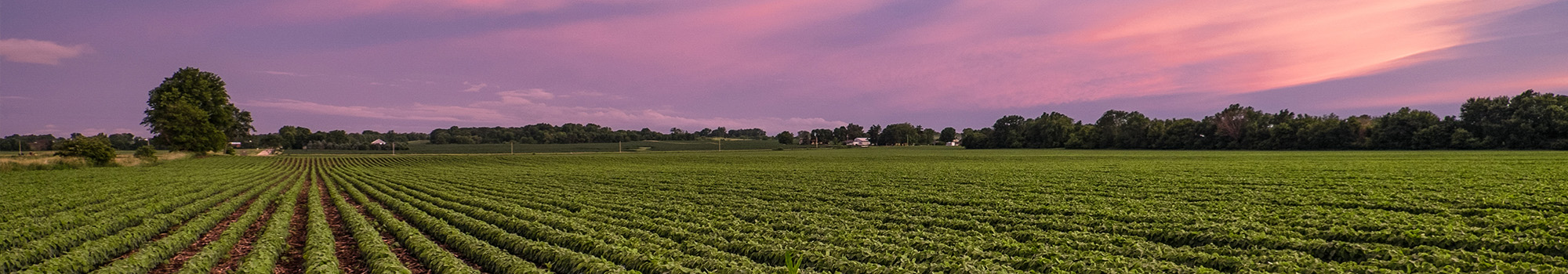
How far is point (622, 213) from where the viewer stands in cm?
1669

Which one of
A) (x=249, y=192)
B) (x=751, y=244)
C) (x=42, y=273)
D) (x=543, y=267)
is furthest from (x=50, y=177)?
(x=751, y=244)

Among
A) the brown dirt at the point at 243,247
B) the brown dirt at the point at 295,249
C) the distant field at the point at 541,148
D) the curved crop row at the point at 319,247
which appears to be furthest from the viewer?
the distant field at the point at 541,148

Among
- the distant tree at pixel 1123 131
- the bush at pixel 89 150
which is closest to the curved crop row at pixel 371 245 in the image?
the bush at pixel 89 150

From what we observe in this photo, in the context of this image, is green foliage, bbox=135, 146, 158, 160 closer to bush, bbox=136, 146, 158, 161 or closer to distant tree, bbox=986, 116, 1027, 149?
bush, bbox=136, 146, 158, 161

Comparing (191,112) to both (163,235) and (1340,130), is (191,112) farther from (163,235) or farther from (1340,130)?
(1340,130)

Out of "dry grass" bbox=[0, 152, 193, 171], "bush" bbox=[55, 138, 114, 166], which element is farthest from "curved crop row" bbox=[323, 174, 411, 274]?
"bush" bbox=[55, 138, 114, 166]

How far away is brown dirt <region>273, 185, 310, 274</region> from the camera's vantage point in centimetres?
1062

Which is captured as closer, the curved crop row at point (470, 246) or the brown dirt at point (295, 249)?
the curved crop row at point (470, 246)

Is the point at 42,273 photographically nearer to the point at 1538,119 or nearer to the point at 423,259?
the point at 423,259

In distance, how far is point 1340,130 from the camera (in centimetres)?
8300

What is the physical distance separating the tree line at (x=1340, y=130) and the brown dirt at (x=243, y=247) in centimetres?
9877

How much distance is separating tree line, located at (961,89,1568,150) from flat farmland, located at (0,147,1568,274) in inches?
2497

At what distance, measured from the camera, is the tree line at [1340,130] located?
221 ft

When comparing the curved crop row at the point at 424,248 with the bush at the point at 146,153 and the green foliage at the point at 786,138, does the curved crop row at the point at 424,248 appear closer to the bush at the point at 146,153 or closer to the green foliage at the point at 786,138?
the bush at the point at 146,153
